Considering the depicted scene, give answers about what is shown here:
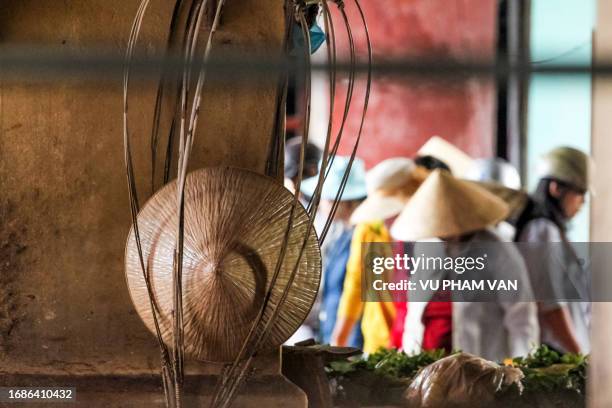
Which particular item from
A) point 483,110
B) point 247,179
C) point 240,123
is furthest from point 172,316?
point 483,110

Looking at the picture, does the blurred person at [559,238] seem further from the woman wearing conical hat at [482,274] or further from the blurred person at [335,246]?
the blurred person at [335,246]

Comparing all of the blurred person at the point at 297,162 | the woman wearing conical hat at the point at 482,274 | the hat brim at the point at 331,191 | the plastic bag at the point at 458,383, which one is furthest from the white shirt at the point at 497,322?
the blurred person at the point at 297,162

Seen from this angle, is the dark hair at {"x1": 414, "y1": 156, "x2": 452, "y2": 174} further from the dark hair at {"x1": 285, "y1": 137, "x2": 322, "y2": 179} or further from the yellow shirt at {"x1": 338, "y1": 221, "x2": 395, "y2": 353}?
the yellow shirt at {"x1": 338, "y1": 221, "x2": 395, "y2": 353}

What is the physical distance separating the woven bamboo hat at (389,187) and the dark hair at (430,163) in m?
0.02

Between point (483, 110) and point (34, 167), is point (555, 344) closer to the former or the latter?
point (483, 110)

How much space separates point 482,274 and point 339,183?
646 millimetres

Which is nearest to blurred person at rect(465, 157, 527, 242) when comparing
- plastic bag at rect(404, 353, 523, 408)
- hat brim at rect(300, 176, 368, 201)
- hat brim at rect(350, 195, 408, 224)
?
hat brim at rect(350, 195, 408, 224)

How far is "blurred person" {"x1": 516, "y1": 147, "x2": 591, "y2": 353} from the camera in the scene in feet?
12.7

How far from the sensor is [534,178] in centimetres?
427

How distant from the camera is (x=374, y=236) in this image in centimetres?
408

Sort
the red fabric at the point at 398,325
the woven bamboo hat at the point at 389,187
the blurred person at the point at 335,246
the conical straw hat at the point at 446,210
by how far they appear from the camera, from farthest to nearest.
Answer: the woven bamboo hat at the point at 389,187, the conical straw hat at the point at 446,210, the blurred person at the point at 335,246, the red fabric at the point at 398,325

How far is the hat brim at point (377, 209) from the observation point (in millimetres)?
4168

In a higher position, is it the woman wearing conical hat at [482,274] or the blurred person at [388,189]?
the blurred person at [388,189]

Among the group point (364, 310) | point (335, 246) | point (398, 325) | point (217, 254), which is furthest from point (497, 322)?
point (217, 254)
